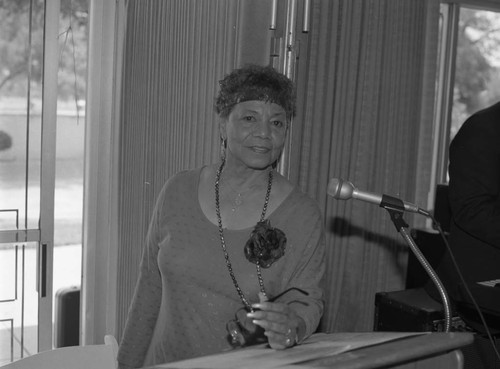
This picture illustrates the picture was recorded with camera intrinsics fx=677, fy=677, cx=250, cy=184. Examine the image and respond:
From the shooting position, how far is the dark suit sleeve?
2467 mm

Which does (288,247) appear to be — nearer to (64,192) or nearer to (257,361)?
(257,361)

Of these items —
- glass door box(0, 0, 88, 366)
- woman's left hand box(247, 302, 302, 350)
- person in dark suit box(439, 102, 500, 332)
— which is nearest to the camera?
woman's left hand box(247, 302, 302, 350)

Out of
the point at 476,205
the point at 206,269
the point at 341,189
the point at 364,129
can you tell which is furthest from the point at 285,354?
the point at 364,129

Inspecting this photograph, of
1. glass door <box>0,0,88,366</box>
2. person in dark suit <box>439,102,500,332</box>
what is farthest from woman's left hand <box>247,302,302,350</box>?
glass door <box>0,0,88,366</box>

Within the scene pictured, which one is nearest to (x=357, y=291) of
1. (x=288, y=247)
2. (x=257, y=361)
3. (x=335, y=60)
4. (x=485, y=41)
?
(x=335, y=60)

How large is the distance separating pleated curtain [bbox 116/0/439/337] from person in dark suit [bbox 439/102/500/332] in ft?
2.83

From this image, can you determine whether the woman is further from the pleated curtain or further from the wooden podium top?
the pleated curtain

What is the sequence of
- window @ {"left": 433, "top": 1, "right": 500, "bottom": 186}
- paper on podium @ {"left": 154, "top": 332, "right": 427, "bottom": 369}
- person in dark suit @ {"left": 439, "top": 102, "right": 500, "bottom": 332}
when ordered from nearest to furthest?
1. paper on podium @ {"left": 154, "top": 332, "right": 427, "bottom": 369}
2. person in dark suit @ {"left": 439, "top": 102, "right": 500, "bottom": 332}
3. window @ {"left": 433, "top": 1, "right": 500, "bottom": 186}

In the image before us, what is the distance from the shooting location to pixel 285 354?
4.28ft

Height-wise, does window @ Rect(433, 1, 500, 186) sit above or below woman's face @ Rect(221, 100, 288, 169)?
above

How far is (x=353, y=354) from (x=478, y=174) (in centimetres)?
142

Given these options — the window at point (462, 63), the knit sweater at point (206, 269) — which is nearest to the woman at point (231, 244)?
the knit sweater at point (206, 269)

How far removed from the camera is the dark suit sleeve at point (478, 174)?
247 centimetres

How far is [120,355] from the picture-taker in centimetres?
204
